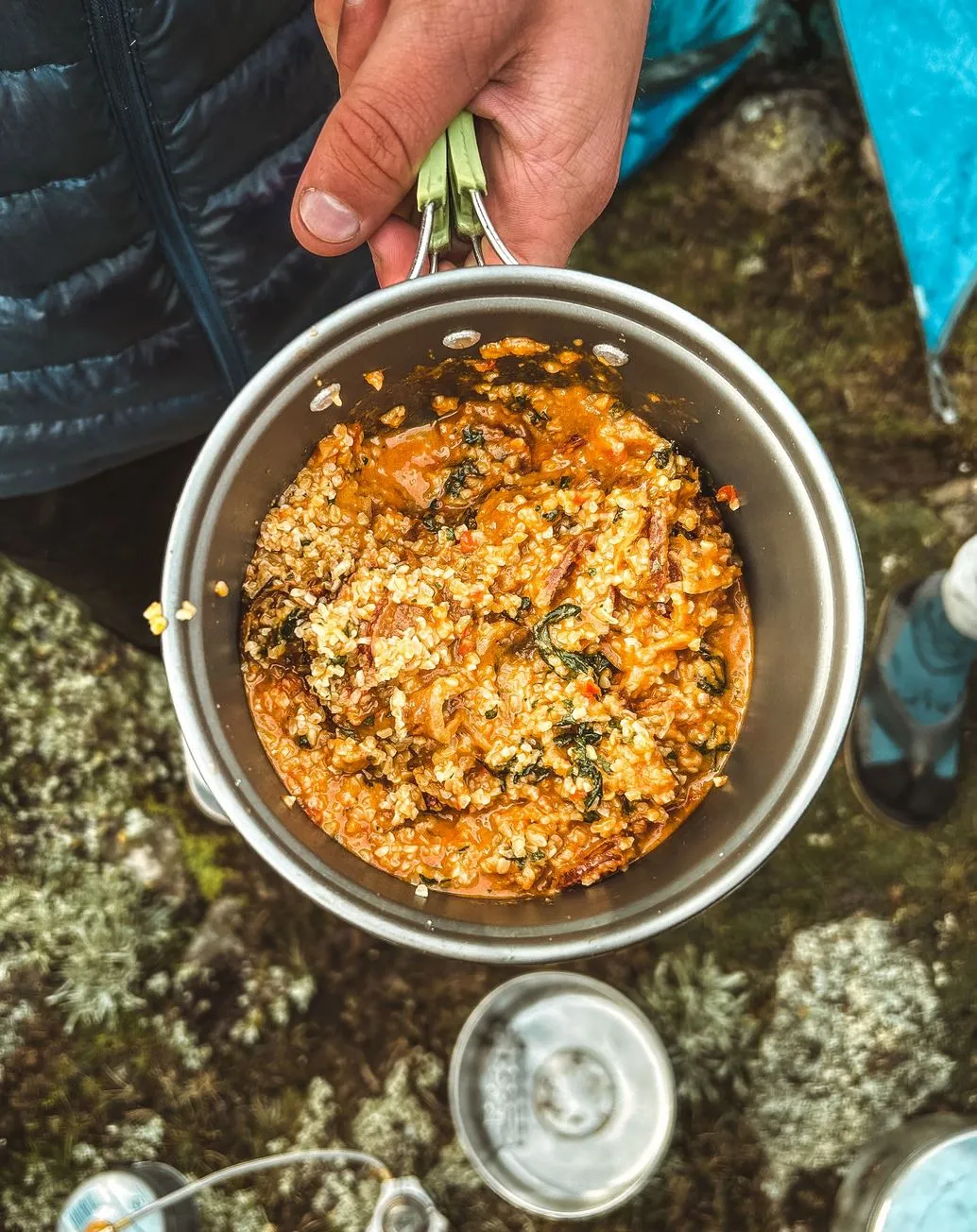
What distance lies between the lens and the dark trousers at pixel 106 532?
2861 mm

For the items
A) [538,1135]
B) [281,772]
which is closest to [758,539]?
[281,772]

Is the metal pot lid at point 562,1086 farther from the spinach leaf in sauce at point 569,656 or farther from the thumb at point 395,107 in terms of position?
the thumb at point 395,107

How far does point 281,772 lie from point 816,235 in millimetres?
2588

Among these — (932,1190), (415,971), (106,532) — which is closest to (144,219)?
(106,532)

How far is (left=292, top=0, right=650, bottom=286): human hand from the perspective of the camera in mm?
1626

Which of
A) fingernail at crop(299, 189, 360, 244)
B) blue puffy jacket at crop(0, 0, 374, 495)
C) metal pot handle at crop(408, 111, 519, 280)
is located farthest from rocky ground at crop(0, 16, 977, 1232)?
fingernail at crop(299, 189, 360, 244)

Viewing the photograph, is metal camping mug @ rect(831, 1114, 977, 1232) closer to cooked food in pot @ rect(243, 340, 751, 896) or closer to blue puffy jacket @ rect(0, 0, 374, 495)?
cooked food in pot @ rect(243, 340, 751, 896)

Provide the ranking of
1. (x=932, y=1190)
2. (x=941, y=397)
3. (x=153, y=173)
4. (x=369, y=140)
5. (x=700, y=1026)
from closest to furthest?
(x=369, y=140), (x=153, y=173), (x=932, y=1190), (x=700, y=1026), (x=941, y=397)

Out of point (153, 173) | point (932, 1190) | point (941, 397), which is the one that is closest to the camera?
point (153, 173)

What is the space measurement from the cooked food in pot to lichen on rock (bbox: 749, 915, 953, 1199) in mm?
1295

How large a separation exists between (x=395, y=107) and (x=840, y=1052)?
9.53ft

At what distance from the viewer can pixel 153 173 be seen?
195 cm

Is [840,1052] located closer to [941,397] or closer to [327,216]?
[941,397]

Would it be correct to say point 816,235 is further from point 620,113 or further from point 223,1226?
point 223,1226
